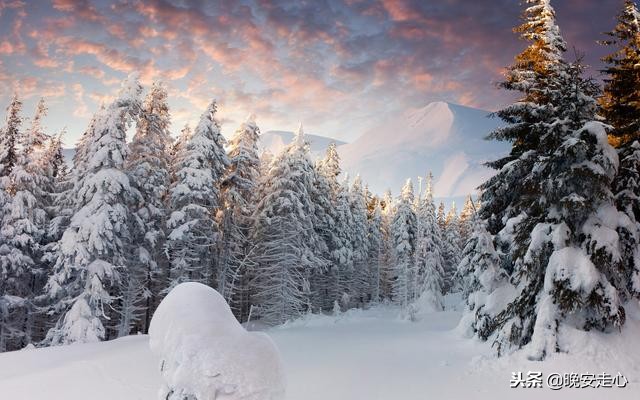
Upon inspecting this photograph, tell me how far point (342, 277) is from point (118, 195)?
96.4ft

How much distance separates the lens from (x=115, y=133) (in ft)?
68.7

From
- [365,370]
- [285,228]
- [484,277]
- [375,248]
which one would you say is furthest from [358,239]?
[365,370]

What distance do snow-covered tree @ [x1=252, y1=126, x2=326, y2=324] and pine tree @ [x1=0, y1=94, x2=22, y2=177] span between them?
15062 millimetres

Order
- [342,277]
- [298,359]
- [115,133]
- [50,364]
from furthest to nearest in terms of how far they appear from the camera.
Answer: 1. [342,277]
2. [115,133]
3. [298,359]
4. [50,364]

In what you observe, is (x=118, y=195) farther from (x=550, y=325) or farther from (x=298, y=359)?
(x=550, y=325)

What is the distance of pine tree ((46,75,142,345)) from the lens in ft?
63.0

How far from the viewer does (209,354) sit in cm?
523

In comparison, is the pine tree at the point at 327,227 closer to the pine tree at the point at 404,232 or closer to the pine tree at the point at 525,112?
the pine tree at the point at 404,232

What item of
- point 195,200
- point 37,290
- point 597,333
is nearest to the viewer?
point 597,333

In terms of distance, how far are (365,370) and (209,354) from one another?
8909 millimetres

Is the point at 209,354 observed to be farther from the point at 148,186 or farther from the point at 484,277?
the point at 148,186

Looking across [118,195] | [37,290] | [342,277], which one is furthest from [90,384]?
[342,277]

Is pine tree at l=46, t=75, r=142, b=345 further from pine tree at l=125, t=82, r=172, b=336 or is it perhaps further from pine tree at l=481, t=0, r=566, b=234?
pine tree at l=481, t=0, r=566, b=234

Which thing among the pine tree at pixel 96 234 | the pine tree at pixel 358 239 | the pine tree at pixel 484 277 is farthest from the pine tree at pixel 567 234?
the pine tree at pixel 358 239
